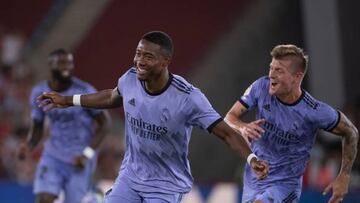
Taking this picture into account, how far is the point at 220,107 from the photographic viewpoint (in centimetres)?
1970

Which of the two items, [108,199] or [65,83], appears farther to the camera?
[65,83]

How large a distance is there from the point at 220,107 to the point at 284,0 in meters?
2.35

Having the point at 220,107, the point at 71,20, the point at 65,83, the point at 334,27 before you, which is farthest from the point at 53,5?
the point at 65,83

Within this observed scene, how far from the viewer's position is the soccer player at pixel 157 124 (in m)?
8.83

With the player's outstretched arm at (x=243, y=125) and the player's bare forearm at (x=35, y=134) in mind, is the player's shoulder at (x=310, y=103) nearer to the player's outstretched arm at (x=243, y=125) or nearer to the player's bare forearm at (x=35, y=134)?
the player's outstretched arm at (x=243, y=125)

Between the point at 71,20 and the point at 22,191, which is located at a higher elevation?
the point at 71,20

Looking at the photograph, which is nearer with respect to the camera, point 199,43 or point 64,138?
point 64,138

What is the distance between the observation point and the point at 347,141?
950 cm

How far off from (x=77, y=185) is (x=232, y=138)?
3.89 metres

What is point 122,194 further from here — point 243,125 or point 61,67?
point 61,67

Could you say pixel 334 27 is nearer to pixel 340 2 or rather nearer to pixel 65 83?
pixel 340 2

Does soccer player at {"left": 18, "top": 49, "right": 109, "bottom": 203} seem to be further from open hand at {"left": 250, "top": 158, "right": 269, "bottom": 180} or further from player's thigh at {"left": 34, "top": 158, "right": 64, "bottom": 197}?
open hand at {"left": 250, "top": 158, "right": 269, "bottom": 180}

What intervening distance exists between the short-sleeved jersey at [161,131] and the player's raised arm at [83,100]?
25cm

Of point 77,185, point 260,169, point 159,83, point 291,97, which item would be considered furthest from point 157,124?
point 77,185
